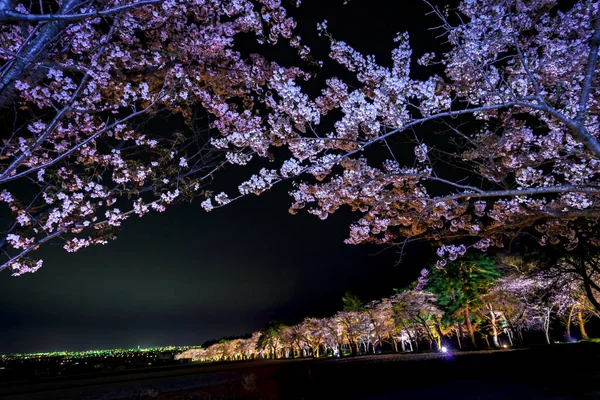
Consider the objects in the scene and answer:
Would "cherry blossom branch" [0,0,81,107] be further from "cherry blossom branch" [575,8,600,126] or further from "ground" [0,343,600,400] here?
"ground" [0,343,600,400]

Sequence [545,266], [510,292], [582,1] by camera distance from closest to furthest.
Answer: [582,1]
[545,266]
[510,292]

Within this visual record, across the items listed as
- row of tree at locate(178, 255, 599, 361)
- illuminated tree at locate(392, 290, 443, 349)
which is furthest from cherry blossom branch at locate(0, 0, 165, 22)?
illuminated tree at locate(392, 290, 443, 349)

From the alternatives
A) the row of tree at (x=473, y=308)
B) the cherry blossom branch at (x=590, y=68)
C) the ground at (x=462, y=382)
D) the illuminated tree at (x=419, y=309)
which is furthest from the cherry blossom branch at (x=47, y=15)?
the illuminated tree at (x=419, y=309)

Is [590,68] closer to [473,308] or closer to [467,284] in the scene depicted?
[467,284]

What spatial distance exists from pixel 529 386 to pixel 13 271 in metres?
15.1

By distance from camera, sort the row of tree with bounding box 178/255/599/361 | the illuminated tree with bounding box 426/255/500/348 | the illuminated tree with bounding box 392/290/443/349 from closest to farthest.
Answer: the row of tree with bounding box 178/255/599/361 < the illuminated tree with bounding box 426/255/500/348 < the illuminated tree with bounding box 392/290/443/349

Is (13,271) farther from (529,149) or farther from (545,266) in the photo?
(545,266)

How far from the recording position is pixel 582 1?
21.9 ft

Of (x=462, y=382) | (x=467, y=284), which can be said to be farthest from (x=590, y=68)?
(x=467, y=284)

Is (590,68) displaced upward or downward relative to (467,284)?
upward

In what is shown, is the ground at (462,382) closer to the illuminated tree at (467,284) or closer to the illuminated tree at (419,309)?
the illuminated tree at (467,284)

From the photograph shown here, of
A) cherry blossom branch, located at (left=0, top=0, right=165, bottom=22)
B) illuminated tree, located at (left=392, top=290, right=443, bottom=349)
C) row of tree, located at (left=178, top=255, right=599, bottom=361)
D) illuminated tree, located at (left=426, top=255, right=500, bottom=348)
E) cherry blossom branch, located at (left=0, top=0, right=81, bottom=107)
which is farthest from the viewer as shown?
illuminated tree, located at (left=392, top=290, right=443, bottom=349)

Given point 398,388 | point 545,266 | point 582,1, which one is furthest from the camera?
point 398,388

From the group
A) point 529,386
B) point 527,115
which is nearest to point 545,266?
point 529,386
